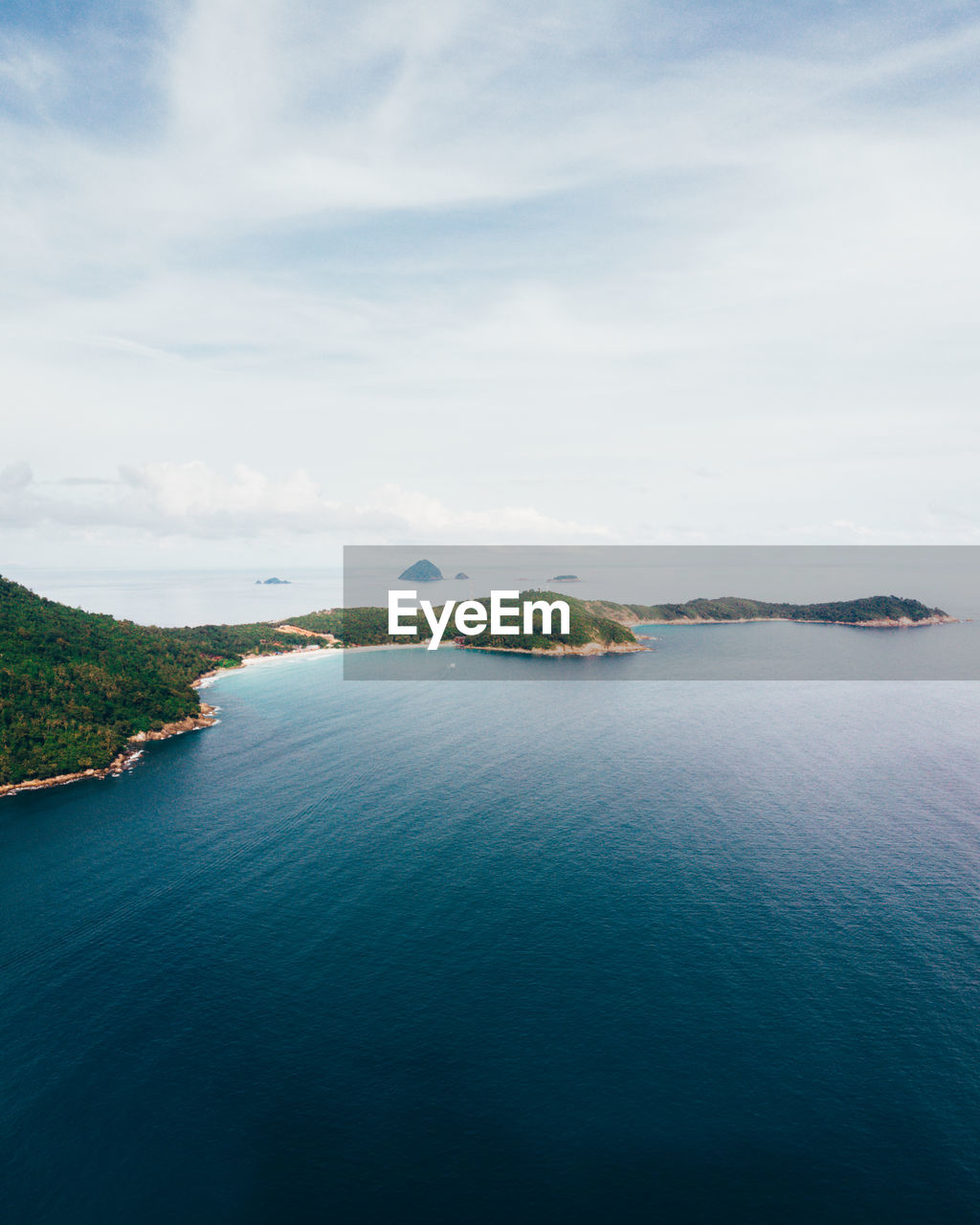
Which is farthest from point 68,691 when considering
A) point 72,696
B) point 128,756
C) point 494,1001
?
point 494,1001

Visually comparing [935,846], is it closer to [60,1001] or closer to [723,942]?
[723,942]

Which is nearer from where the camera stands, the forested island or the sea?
the sea

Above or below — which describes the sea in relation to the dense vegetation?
below

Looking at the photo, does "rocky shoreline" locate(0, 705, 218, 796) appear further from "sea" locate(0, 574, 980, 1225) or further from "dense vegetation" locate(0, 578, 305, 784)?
"sea" locate(0, 574, 980, 1225)

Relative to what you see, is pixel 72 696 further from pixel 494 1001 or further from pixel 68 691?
pixel 494 1001

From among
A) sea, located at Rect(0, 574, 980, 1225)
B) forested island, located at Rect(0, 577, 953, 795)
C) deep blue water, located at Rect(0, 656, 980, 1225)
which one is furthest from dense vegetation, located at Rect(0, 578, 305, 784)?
sea, located at Rect(0, 574, 980, 1225)

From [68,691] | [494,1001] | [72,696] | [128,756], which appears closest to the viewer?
[494,1001]

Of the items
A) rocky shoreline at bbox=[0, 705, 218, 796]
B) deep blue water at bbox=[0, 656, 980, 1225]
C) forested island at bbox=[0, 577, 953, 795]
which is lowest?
deep blue water at bbox=[0, 656, 980, 1225]

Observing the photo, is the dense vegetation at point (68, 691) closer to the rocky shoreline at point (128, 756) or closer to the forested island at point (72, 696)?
the forested island at point (72, 696)
